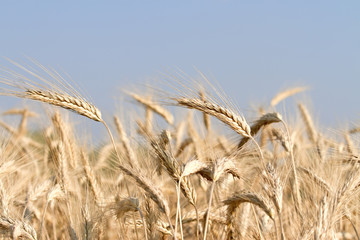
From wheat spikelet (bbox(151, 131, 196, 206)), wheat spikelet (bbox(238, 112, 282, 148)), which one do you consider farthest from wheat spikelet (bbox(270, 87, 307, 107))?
wheat spikelet (bbox(151, 131, 196, 206))

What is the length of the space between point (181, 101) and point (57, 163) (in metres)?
1.22

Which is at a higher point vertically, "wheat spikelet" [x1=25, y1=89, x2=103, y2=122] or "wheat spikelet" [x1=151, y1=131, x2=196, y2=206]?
"wheat spikelet" [x1=25, y1=89, x2=103, y2=122]

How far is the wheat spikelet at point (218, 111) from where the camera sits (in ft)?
9.28

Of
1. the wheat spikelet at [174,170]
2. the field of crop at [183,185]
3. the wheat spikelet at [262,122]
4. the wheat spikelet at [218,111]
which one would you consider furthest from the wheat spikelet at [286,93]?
the wheat spikelet at [174,170]

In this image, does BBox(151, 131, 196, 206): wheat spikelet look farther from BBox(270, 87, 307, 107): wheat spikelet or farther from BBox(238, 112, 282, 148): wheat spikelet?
BBox(270, 87, 307, 107): wheat spikelet

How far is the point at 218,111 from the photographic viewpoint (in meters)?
2.85

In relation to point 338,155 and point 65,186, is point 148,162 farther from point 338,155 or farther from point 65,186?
point 338,155

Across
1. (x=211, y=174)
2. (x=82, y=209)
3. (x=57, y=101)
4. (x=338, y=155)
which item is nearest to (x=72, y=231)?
(x=82, y=209)

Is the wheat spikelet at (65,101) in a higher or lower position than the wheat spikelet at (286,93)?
lower

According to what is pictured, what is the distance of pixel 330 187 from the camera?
2.87m

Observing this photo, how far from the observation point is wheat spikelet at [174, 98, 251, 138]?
9.28ft

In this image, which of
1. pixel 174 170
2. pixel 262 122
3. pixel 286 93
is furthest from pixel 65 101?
pixel 286 93

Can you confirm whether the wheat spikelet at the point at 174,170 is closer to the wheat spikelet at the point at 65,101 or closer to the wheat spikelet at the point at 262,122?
the wheat spikelet at the point at 65,101

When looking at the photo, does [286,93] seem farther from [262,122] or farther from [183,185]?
[183,185]
